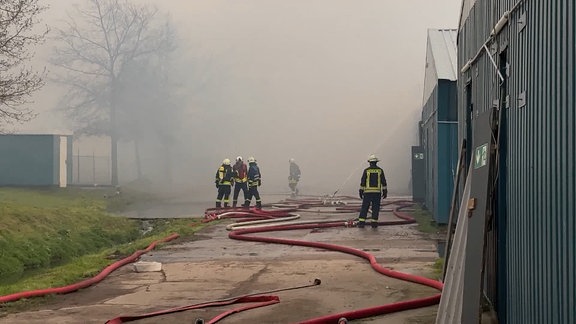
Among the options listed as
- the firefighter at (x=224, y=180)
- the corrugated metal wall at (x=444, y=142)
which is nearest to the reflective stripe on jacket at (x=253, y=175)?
the firefighter at (x=224, y=180)

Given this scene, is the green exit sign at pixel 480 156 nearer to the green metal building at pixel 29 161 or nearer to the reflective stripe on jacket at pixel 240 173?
the reflective stripe on jacket at pixel 240 173

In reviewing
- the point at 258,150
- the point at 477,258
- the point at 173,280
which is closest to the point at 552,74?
the point at 477,258

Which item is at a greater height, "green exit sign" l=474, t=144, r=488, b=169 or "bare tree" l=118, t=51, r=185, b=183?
"bare tree" l=118, t=51, r=185, b=183

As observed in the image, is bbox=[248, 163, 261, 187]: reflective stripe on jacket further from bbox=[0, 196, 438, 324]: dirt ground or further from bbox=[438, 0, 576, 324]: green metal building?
bbox=[438, 0, 576, 324]: green metal building

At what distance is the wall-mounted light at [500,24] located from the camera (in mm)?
5447

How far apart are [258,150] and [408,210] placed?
24408 mm

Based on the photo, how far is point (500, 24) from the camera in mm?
5715

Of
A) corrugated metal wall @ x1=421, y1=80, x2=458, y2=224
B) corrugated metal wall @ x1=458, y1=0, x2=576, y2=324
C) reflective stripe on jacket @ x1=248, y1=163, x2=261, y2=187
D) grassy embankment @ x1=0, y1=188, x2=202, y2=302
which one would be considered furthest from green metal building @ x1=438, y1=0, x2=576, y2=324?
reflective stripe on jacket @ x1=248, y1=163, x2=261, y2=187

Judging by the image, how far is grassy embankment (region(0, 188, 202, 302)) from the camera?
10922mm

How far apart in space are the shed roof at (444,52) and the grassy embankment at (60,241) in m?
6.57

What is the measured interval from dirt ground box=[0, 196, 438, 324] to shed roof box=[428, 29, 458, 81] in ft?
11.1

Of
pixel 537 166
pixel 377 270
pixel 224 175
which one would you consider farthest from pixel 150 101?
pixel 537 166

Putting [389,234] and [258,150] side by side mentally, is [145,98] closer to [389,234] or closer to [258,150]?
[258,150]

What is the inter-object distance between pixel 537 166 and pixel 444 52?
12264 mm
